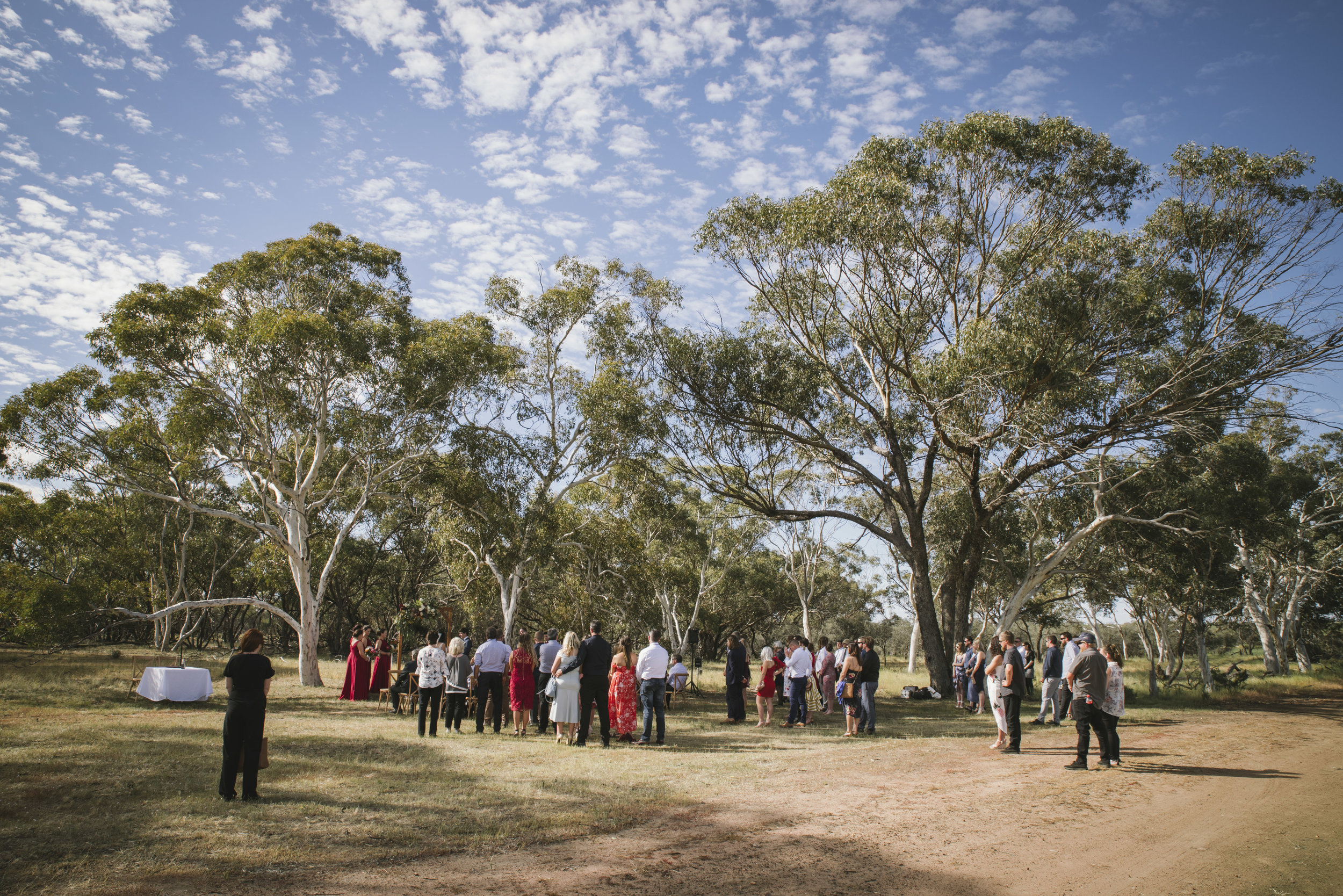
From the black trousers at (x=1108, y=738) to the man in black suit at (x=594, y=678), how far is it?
615cm

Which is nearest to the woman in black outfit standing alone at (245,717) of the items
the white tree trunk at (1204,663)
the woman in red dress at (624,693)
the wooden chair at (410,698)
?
the woman in red dress at (624,693)

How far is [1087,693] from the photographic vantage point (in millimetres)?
8156

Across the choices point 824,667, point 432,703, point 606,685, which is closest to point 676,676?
point 824,667

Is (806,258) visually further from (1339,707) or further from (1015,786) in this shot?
(1339,707)

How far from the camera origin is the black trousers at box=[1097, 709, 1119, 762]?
816 centimetres

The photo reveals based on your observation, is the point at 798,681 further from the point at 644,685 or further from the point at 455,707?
the point at 455,707

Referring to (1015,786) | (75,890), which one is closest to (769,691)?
(1015,786)

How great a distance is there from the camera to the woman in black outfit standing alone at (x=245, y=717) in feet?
19.0

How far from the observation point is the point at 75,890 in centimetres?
392

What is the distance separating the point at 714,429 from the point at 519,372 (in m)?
5.99

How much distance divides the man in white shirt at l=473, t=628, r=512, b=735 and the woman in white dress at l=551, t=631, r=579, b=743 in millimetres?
1161

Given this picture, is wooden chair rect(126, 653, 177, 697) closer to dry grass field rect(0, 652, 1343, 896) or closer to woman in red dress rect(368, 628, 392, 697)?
woman in red dress rect(368, 628, 392, 697)

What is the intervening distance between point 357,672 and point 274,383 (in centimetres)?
748

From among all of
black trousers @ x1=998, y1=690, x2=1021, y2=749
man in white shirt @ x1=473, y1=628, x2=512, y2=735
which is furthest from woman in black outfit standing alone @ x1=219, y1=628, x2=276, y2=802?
black trousers @ x1=998, y1=690, x2=1021, y2=749
